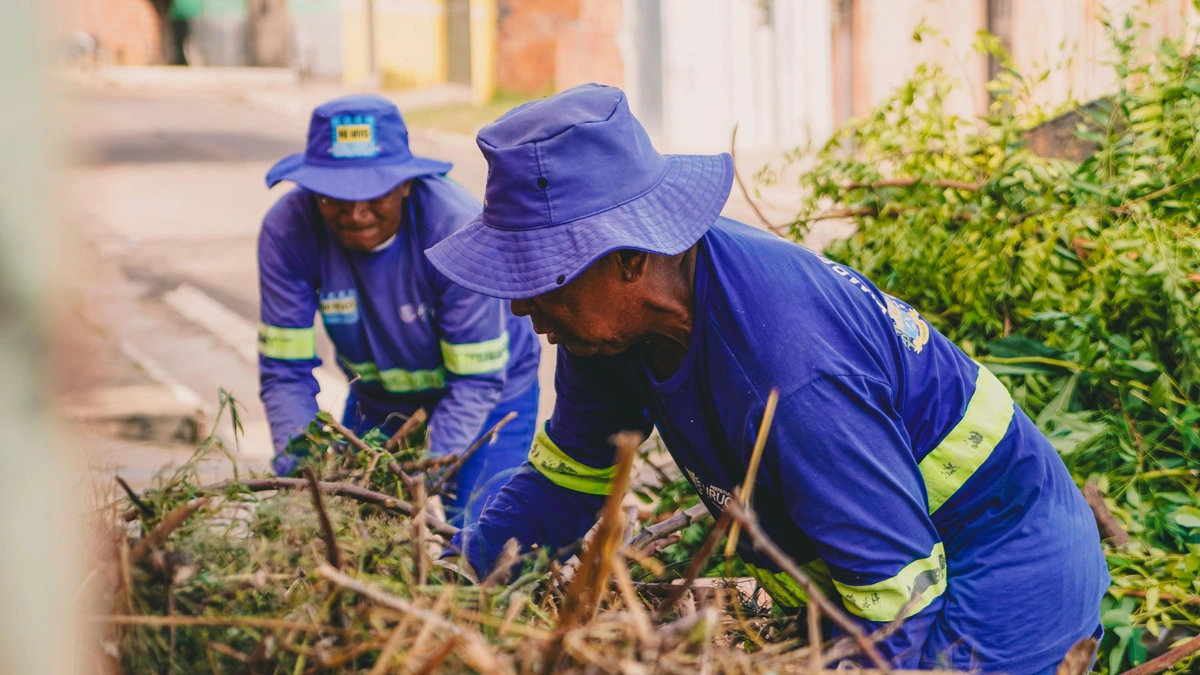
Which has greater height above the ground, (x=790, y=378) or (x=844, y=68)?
(x=844, y=68)

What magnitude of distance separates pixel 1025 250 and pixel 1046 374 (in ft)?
1.16

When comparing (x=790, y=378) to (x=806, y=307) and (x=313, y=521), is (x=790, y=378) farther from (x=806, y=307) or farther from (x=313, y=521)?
(x=313, y=521)

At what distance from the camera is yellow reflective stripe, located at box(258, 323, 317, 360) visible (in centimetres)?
348

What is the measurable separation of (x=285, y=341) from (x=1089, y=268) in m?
2.25

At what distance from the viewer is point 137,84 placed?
2503 cm

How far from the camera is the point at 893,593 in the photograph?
1.70 m

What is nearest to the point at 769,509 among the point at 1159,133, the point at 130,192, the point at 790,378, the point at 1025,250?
the point at 790,378

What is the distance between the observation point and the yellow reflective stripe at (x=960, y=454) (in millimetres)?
1884

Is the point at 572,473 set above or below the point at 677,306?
below

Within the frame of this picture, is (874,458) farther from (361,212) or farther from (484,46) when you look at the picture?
(484,46)

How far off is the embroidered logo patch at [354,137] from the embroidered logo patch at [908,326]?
176 centimetres

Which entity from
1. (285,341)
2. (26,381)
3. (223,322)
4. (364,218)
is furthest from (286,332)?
(223,322)

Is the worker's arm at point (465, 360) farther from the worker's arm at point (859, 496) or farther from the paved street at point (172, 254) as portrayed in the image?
the worker's arm at point (859, 496)

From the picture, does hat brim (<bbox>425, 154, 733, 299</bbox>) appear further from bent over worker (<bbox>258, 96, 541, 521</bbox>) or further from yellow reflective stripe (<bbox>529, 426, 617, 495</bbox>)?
bent over worker (<bbox>258, 96, 541, 521</bbox>)
